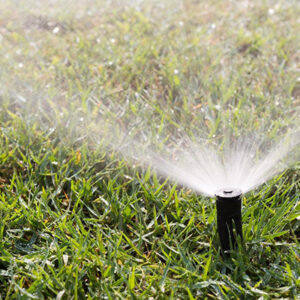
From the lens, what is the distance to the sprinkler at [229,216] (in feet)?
5.69

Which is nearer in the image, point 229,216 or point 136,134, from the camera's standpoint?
point 229,216

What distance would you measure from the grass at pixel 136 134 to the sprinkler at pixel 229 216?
0.18 ft

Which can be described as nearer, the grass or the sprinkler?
the sprinkler

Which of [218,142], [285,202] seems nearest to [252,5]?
[218,142]

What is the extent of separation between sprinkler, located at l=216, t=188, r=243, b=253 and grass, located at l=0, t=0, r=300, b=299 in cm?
5

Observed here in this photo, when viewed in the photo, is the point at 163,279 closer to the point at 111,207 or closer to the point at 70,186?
the point at 111,207

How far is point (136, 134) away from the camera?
8.96ft

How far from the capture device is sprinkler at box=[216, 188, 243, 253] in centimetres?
173

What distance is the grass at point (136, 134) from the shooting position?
73.9 inches

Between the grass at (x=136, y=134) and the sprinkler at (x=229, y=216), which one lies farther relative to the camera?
the grass at (x=136, y=134)

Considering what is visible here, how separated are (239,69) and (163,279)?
197cm

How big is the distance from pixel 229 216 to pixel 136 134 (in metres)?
1.07

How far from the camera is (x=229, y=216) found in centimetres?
179

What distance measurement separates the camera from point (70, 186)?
2.40 m
